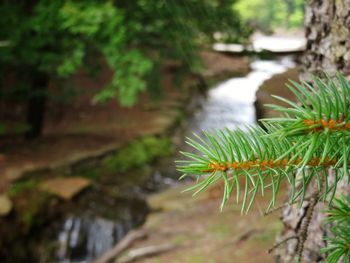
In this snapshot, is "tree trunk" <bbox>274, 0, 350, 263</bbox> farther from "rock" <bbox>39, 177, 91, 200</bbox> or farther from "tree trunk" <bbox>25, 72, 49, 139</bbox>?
"tree trunk" <bbox>25, 72, 49, 139</bbox>

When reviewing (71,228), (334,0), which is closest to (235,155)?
(334,0)

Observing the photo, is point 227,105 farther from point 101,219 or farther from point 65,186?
point 101,219

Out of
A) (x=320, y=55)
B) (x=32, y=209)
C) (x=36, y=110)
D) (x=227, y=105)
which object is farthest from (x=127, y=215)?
(x=320, y=55)

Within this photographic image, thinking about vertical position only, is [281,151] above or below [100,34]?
above

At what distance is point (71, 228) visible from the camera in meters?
7.87

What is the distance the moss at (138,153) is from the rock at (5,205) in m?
2.91

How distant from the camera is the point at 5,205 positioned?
7.13 meters

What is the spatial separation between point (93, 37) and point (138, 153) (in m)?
4.83

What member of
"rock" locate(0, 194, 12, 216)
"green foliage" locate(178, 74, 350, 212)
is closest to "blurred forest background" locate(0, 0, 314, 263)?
"rock" locate(0, 194, 12, 216)

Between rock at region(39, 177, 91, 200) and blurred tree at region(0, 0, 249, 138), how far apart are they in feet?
6.65

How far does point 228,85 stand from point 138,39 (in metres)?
6.71

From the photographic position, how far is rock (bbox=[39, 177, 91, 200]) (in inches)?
324

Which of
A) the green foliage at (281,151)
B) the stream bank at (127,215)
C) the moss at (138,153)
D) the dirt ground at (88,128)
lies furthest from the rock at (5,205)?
the green foliage at (281,151)

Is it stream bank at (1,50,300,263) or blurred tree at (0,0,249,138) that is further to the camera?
blurred tree at (0,0,249,138)
